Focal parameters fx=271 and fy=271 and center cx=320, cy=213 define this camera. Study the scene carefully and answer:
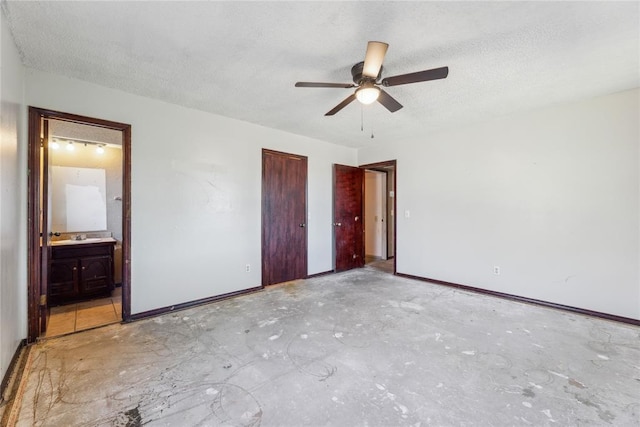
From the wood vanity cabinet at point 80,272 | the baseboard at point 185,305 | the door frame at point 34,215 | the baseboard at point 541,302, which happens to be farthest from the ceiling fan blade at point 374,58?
the wood vanity cabinet at point 80,272

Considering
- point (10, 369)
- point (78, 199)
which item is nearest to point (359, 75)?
point (10, 369)

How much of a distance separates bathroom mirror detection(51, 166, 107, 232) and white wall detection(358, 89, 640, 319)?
502 centimetres

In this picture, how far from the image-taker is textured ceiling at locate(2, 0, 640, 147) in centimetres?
174

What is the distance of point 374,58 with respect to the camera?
1888 mm

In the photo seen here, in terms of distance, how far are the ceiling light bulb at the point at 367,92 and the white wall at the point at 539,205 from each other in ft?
8.20

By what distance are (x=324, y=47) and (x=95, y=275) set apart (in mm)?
4119

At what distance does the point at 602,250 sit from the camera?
10.0ft

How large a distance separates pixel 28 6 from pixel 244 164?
7.86 feet

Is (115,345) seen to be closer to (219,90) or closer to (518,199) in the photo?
(219,90)

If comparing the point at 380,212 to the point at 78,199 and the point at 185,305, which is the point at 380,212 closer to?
the point at 185,305

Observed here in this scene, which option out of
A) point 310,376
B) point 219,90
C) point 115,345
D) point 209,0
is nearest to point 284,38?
point 209,0

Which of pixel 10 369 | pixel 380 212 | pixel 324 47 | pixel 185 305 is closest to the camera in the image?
pixel 10 369

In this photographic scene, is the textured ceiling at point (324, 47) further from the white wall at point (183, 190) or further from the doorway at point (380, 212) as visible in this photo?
the doorway at point (380, 212)

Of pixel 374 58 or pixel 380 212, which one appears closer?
pixel 374 58
